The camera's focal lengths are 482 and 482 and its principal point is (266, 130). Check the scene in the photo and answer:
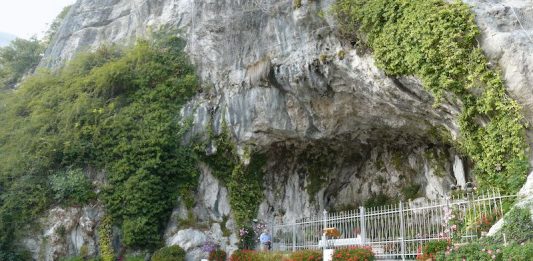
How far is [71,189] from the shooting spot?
42.2 ft

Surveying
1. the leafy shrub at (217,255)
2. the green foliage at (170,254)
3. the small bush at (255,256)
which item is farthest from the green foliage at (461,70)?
the green foliage at (170,254)

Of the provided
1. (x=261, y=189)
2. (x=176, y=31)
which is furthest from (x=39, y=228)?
(x=176, y=31)

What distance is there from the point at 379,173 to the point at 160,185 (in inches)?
260

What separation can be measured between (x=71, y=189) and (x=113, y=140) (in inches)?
67.9

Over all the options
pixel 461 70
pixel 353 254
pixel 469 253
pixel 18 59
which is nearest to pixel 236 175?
pixel 353 254

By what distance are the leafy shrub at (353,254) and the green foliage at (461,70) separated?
268 centimetres

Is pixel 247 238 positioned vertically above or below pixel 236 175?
below

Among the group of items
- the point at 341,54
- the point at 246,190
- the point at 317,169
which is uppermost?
the point at 341,54

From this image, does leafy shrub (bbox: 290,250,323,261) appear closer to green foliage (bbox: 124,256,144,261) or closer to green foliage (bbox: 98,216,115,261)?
green foliage (bbox: 124,256,144,261)

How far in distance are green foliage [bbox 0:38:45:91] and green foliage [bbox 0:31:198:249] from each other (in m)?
6.05

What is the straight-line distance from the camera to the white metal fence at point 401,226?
350 inches

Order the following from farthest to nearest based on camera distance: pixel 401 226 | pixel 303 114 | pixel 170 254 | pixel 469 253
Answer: pixel 303 114
pixel 170 254
pixel 401 226
pixel 469 253

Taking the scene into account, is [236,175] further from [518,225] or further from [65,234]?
[518,225]

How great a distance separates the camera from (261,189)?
14.4 meters
